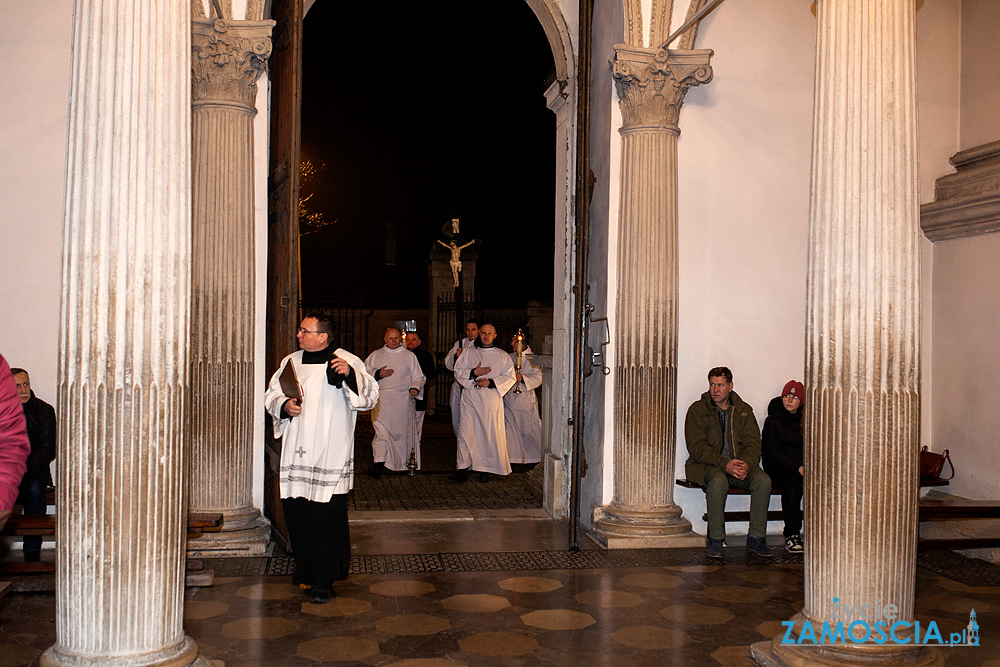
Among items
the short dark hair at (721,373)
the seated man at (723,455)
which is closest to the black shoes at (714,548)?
the seated man at (723,455)

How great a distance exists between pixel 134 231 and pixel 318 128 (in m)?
19.2

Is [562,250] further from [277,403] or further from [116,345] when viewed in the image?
[116,345]

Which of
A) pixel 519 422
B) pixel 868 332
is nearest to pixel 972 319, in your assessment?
pixel 868 332

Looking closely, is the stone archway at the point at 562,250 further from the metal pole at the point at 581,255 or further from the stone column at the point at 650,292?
the metal pole at the point at 581,255

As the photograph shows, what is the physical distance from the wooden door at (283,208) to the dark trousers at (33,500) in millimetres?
1542

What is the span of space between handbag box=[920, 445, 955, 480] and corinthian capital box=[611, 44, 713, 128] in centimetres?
366

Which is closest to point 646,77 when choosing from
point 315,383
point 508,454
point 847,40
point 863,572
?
point 847,40

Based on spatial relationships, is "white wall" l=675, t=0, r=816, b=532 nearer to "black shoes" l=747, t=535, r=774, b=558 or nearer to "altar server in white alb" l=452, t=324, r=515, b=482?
"black shoes" l=747, t=535, r=774, b=558

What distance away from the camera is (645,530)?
23.4 feet

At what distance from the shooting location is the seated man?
6.95 metres

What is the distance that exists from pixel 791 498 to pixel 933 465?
160 centimetres

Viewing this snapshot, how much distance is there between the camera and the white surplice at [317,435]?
554 cm

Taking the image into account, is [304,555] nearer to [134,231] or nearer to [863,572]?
[134,231]

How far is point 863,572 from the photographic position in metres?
4.21
